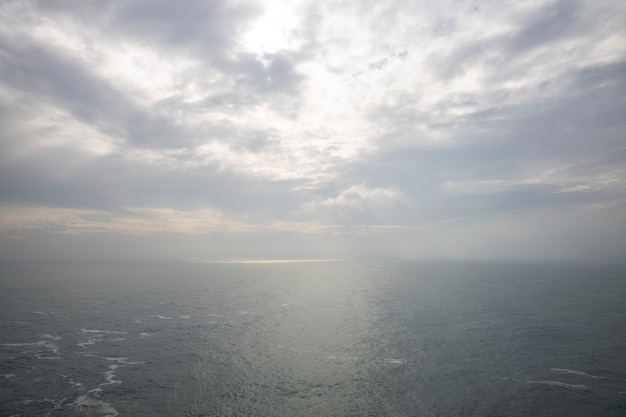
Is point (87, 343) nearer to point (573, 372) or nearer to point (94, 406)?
point (94, 406)

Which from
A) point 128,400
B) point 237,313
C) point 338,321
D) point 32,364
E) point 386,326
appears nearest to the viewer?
point 128,400

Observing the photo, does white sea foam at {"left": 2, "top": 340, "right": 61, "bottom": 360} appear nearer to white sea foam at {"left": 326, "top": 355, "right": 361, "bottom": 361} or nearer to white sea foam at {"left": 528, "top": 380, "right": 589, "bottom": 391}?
white sea foam at {"left": 326, "top": 355, "right": 361, "bottom": 361}

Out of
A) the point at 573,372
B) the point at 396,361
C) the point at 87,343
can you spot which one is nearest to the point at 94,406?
the point at 87,343

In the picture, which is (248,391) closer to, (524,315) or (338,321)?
(338,321)

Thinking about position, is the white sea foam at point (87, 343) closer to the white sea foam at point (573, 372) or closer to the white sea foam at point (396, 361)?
the white sea foam at point (396, 361)

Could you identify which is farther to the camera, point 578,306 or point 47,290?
point 47,290

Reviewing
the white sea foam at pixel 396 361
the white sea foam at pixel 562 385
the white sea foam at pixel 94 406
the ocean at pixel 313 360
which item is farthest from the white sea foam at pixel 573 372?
the white sea foam at pixel 94 406

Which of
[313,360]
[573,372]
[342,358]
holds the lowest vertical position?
[313,360]

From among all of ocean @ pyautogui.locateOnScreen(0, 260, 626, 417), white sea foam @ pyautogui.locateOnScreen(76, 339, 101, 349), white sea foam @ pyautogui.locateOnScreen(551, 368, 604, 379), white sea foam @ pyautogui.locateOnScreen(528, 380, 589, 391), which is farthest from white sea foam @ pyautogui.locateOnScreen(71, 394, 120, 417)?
white sea foam @ pyautogui.locateOnScreen(551, 368, 604, 379)

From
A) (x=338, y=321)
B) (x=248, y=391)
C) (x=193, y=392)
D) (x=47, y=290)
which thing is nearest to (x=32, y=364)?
(x=193, y=392)
